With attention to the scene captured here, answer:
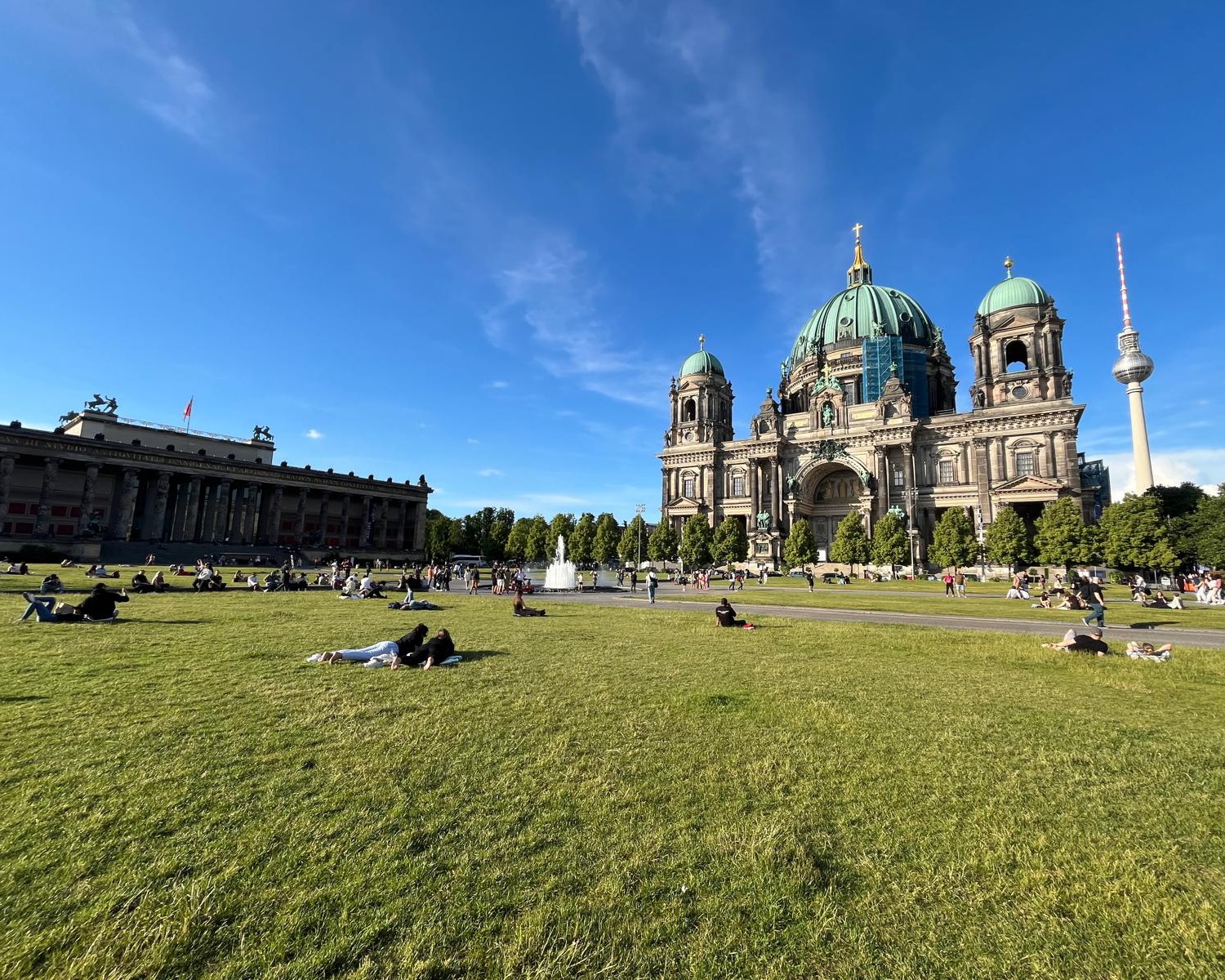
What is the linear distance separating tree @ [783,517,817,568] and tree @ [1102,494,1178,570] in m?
26.3

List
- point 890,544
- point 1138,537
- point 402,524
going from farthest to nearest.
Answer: point 402,524 → point 890,544 → point 1138,537

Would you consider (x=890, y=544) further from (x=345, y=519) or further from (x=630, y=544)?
(x=345, y=519)

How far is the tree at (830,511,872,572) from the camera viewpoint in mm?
64062

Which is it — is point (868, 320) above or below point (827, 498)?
above

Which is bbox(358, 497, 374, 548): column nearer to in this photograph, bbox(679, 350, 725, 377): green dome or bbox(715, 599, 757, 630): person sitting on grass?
bbox(679, 350, 725, 377): green dome

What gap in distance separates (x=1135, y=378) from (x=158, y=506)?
122952mm

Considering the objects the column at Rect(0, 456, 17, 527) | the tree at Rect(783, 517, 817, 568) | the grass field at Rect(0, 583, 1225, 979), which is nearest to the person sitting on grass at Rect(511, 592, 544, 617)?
the grass field at Rect(0, 583, 1225, 979)

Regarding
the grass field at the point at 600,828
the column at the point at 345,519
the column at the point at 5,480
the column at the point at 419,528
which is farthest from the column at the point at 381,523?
the grass field at the point at 600,828

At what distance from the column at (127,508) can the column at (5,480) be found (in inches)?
358

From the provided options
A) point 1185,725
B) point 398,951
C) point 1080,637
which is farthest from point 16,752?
point 1080,637

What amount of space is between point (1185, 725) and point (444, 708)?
9.65 m

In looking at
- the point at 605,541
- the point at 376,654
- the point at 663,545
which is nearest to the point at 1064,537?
the point at 663,545

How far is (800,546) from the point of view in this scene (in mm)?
65938

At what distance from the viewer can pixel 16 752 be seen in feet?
17.5
